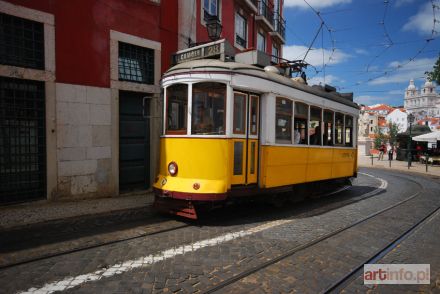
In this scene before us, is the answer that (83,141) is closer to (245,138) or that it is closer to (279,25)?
(245,138)

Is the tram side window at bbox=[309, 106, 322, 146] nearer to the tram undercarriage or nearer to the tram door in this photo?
the tram undercarriage

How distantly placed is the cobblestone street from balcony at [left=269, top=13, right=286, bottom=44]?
16589 millimetres

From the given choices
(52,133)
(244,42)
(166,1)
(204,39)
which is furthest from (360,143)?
(52,133)

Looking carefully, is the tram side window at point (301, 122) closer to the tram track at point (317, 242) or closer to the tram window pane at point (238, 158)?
the tram window pane at point (238, 158)

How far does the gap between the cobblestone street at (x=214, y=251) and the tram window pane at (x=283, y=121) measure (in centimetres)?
178

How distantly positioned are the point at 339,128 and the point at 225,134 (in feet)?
16.3

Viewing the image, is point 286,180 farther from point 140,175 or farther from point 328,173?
point 140,175

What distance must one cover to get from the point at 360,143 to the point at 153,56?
3513 centimetres

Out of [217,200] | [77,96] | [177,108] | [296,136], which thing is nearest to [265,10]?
[296,136]

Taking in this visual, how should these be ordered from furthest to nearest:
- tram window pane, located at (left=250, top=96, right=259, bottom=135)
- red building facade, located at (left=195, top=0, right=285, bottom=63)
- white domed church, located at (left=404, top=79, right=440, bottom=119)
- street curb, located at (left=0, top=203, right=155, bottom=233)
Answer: white domed church, located at (left=404, top=79, right=440, bottom=119) → red building facade, located at (left=195, top=0, right=285, bottom=63) → tram window pane, located at (left=250, top=96, right=259, bottom=135) → street curb, located at (left=0, top=203, right=155, bottom=233)

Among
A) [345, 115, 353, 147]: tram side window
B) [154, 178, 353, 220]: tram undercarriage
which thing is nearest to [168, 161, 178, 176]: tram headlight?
[154, 178, 353, 220]: tram undercarriage

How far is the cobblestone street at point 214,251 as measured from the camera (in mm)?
3488

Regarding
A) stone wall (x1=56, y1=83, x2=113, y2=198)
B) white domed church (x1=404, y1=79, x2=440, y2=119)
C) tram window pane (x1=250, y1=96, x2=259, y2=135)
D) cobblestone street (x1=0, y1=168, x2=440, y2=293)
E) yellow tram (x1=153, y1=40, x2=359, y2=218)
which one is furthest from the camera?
white domed church (x1=404, y1=79, x2=440, y2=119)

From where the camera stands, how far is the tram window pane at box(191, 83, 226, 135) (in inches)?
229
